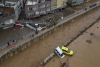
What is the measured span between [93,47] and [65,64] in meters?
8.12

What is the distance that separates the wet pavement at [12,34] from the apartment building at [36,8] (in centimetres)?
460

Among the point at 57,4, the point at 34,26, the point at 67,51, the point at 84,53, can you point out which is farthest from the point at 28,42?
the point at 57,4

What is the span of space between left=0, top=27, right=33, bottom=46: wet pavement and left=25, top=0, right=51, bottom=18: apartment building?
15.1ft

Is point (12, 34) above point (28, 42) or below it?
above

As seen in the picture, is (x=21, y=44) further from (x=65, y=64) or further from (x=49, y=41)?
(x=65, y=64)

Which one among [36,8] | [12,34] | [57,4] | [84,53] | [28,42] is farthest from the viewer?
[57,4]

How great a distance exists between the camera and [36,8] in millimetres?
31250

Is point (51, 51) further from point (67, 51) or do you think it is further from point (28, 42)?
point (28, 42)

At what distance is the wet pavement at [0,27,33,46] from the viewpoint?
2507 cm

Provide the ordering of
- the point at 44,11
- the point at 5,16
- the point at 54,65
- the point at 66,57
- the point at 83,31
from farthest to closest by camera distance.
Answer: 1. the point at 44,11
2. the point at 83,31
3. the point at 5,16
4. the point at 66,57
5. the point at 54,65

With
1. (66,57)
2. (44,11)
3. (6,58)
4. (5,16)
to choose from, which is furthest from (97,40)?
(5,16)

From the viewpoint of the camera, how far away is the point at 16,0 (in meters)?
32.4

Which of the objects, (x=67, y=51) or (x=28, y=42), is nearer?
(x=67, y=51)

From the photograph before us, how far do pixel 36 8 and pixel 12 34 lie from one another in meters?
9.08
